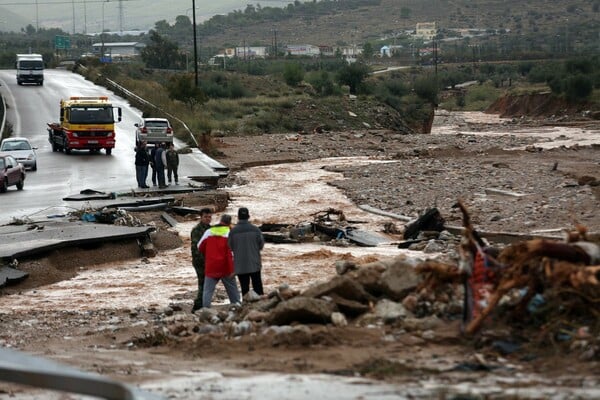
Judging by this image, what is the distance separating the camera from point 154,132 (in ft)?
165


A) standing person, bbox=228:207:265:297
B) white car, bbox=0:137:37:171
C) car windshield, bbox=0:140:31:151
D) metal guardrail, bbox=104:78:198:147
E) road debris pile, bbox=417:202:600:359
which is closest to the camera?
road debris pile, bbox=417:202:600:359

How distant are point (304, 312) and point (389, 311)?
993mm

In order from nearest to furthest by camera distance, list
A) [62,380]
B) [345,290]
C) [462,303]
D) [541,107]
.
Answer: [62,380] → [462,303] → [345,290] → [541,107]

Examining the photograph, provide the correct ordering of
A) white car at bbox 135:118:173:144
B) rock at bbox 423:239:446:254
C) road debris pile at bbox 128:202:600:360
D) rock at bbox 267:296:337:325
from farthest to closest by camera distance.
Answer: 1. white car at bbox 135:118:173:144
2. rock at bbox 423:239:446:254
3. rock at bbox 267:296:337:325
4. road debris pile at bbox 128:202:600:360

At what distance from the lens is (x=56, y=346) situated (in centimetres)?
1546

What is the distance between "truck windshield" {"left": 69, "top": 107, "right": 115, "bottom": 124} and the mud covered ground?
5.17 m

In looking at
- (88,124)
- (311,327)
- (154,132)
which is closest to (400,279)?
(311,327)

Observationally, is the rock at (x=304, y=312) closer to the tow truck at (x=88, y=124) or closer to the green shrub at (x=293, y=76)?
the tow truck at (x=88, y=124)

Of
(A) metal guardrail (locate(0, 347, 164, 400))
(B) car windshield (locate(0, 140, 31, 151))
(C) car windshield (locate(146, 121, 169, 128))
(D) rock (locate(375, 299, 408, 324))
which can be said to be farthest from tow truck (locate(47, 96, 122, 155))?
(A) metal guardrail (locate(0, 347, 164, 400))

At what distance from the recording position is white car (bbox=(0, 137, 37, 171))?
43.8m

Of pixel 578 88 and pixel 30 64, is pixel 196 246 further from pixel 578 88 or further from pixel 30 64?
pixel 578 88

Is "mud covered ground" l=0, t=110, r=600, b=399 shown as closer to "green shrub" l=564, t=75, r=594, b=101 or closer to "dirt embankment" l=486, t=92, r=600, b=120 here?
"dirt embankment" l=486, t=92, r=600, b=120

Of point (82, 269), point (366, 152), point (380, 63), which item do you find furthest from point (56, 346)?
point (380, 63)

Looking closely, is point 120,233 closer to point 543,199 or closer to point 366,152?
point 543,199
